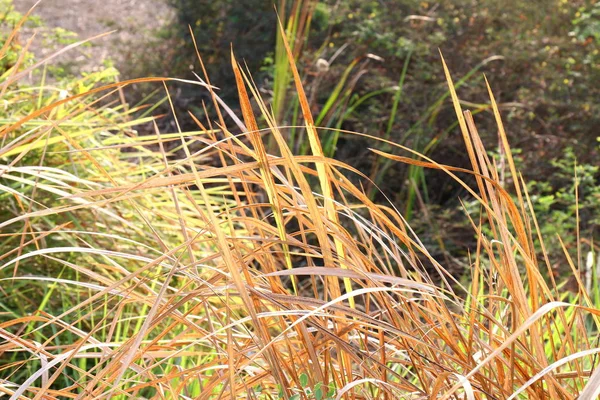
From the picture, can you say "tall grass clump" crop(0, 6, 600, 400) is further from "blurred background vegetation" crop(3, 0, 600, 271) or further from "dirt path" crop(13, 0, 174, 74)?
"dirt path" crop(13, 0, 174, 74)

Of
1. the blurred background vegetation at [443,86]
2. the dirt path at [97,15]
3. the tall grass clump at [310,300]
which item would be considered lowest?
the dirt path at [97,15]

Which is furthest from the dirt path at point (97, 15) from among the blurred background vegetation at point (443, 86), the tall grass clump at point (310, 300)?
the tall grass clump at point (310, 300)

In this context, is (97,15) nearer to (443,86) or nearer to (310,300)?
(443,86)

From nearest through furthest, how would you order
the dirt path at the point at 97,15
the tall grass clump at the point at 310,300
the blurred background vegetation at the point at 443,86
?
the tall grass clump at the point at 310,300, the blurred background vegetation at the point at 443,86, the dirt path at the point at 97,15

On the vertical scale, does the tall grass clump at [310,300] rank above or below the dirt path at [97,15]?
above

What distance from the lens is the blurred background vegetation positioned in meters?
4.98

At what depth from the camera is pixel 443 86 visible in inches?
207

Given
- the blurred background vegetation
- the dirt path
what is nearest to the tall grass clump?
the blurred background vegetation

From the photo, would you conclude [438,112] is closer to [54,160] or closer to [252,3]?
[252,3]

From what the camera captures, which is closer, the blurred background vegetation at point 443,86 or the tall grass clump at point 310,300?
the tall grass clump at point 310,300

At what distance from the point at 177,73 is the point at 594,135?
3226mm

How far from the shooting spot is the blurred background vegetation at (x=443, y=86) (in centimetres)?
498

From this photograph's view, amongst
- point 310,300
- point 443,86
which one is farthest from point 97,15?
point 310,300

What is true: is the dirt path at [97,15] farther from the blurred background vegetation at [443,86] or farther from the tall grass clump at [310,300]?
the tall grass clump at [310,300]
